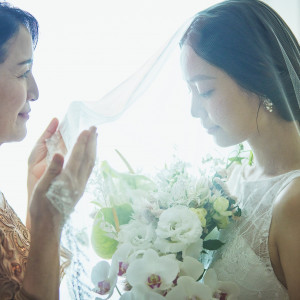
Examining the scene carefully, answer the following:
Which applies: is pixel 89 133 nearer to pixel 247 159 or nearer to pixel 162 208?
pixel 162 208

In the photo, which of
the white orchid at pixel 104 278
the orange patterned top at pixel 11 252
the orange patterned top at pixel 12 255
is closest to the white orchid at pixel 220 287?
the white orchid at pixel 104 278

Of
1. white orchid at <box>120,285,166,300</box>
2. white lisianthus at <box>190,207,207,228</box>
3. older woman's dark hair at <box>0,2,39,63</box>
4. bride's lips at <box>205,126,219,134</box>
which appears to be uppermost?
older woman's dark hair at <box>0,2,39,63</box>

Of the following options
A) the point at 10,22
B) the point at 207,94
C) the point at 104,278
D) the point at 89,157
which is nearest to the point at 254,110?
the point at 207,94

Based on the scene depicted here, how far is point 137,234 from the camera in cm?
90

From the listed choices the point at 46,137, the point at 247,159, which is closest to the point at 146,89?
the point at 46,137

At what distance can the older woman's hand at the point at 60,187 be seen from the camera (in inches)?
31.5

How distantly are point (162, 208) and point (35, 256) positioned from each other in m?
0.32

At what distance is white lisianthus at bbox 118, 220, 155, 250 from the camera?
881 mm

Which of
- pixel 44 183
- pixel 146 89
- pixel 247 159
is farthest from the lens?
pixel 247 159

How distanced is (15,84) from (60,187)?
14.4 inches

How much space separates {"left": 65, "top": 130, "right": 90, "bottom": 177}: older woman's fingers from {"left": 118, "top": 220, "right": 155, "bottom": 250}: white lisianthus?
0.19 metres

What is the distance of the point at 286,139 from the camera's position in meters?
1.09

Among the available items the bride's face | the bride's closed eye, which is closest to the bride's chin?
the bride's face

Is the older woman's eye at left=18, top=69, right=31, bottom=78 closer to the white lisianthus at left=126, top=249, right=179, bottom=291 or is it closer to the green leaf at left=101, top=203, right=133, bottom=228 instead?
the green leaf at left=101, top=203, right=133, bottom=228
